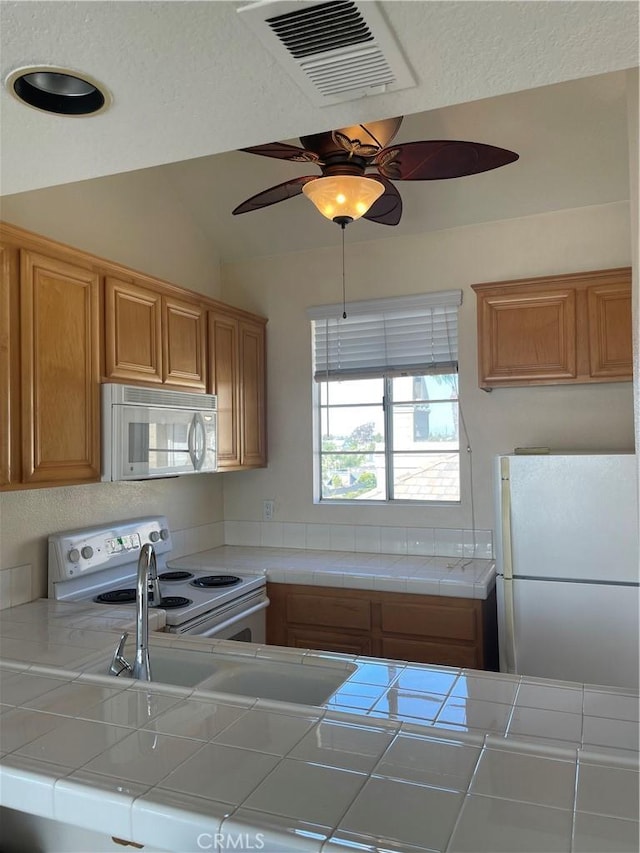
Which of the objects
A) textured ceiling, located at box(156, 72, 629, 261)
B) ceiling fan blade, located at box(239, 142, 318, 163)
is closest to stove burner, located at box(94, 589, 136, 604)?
ceiling fan blade, located at box(239, 142, 318, 163)

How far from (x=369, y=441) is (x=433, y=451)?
0.40 m

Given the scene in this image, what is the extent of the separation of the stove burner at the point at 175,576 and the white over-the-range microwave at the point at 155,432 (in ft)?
1.77

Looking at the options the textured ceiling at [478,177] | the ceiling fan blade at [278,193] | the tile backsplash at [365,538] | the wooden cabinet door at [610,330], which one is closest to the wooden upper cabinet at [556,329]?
the wooden cabinet door at [610,330]

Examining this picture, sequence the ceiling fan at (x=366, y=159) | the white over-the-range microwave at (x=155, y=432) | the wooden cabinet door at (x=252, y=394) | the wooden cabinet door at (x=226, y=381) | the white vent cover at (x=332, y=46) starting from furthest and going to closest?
the wooden cabinet door at (x=252, y=394), the wooden cabinet door at (x=226, y=381), the white over-the-range microwave at (x=155, y=432), the ceiling fan at (x=366, y=159), the white vent cover at (x=332, y=46)

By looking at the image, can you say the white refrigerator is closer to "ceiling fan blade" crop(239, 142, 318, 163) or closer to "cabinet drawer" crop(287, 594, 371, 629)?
"cabinet drawer" crop(287, 594, 371, 629)

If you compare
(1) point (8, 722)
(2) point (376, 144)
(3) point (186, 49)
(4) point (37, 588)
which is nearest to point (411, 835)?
(1) point (8, 722)

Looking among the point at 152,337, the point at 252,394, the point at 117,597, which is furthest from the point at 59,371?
the point at 252,394

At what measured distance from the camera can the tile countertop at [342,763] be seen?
3.21ft

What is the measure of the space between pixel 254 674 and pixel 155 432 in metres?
1.39

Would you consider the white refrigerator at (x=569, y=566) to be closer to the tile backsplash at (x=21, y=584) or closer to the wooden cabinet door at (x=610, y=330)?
the wooden cabinet door at (x=610, y=330)

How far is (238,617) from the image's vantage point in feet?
9.77

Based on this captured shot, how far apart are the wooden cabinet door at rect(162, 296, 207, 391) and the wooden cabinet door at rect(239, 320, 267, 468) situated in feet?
1.41

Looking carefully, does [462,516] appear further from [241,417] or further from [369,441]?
[241,417]

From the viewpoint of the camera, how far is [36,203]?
2.78 metres
